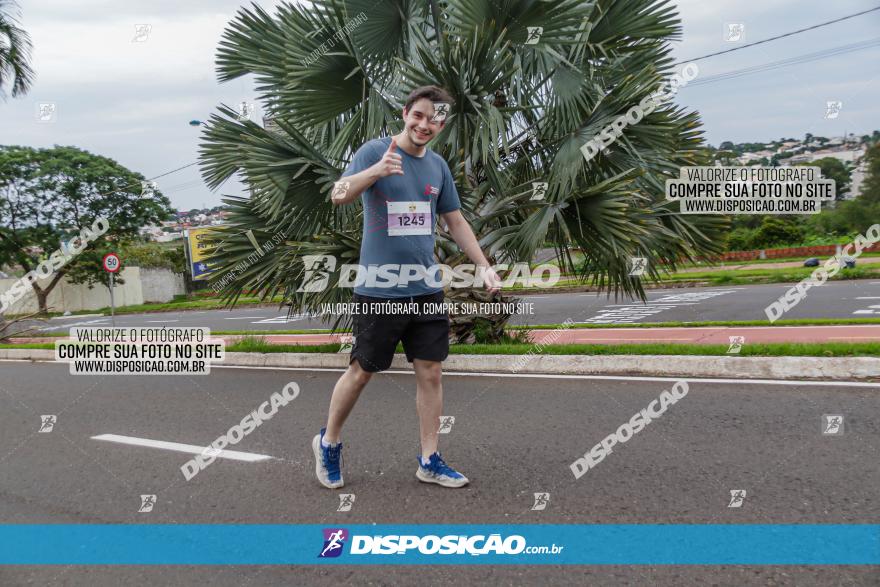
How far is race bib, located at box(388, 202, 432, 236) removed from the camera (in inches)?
129

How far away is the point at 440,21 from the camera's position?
753 centimetres

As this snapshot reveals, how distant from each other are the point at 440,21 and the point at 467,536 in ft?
20.5

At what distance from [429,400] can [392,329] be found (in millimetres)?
418

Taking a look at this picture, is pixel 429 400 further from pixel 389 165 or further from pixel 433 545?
pixel 389 165

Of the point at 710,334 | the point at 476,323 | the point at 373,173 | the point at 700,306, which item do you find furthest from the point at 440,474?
the point at 700,306

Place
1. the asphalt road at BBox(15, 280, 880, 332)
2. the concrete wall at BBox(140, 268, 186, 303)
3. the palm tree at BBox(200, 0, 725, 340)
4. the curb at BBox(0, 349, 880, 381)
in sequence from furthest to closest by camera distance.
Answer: the concrete wall at BBox(140, 268, 186, 303) < the asphalt road at BBox(15, 280, 880, 332) < the palm tree at BBox(200, 0, 725, 340) < the curb at BBox(0, 349, 880, 381)

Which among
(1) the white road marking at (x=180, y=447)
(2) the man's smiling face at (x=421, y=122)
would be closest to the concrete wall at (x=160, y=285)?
(1) the white road marking at (x=180, y=447)

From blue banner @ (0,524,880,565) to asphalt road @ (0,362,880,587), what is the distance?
0.22 ft

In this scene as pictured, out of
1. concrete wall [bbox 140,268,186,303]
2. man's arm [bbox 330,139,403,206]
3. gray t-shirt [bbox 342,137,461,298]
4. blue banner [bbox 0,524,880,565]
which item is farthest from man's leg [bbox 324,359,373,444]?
concrete wall [bbox 140,268,186,303]

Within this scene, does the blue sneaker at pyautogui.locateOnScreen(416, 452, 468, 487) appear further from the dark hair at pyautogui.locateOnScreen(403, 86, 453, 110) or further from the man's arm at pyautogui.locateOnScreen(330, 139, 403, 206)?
the dark hair at pyautogui.locateOnScreen(403, 86, 453, 110)

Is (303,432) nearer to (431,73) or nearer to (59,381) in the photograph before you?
(431,73)

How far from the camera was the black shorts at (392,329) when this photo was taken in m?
3.29

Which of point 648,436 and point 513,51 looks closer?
point 648,436

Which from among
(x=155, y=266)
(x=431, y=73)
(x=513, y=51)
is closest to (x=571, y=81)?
(x=513, y=51)
